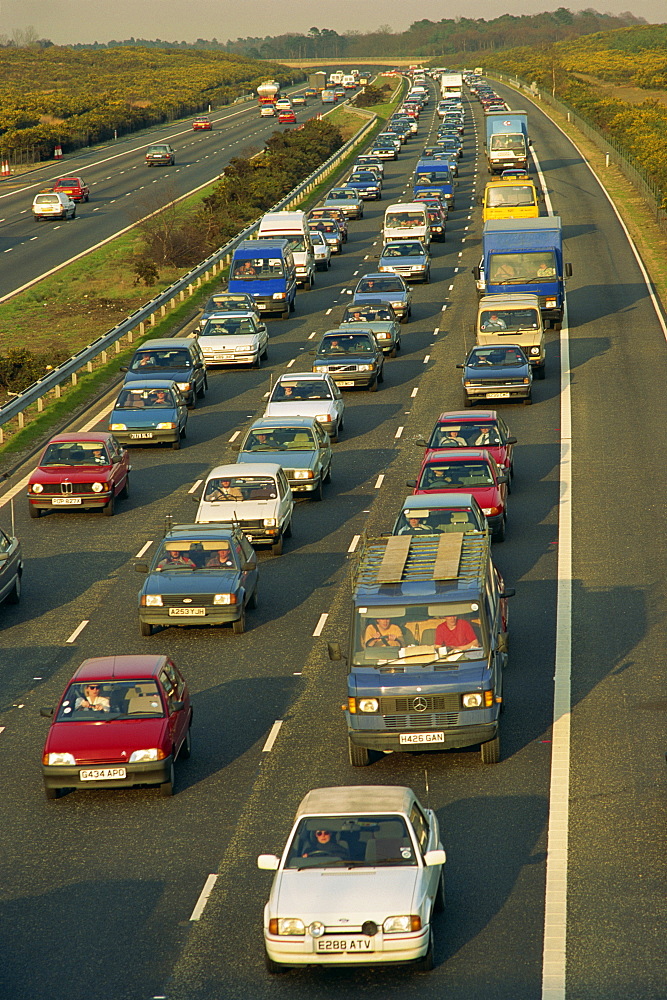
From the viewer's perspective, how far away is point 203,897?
13.6 meters

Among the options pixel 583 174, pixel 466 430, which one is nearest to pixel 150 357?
pixel 466 430

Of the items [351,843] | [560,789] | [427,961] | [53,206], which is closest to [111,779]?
[351,843]

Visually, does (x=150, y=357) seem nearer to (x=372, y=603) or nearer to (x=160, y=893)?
(x=372, y=603)

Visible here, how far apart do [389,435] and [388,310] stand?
1209 centimetres

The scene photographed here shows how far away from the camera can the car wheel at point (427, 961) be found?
11883 millimetres

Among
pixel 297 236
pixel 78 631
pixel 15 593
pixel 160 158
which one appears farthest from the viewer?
pixel 160 158

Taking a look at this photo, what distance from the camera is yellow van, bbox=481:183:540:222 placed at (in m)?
60.6

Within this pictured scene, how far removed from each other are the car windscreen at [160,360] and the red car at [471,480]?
45.0 ft

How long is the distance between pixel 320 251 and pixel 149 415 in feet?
93.9

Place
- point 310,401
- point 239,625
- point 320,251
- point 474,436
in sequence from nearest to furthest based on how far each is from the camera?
point 239,625 → point 474,436 → point 310,401 → point 320,251

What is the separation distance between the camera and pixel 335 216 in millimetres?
68938

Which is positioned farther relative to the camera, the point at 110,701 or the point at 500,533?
the point at 500,533

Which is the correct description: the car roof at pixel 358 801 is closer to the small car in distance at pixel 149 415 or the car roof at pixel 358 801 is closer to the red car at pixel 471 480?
the red car at pixel 471 480

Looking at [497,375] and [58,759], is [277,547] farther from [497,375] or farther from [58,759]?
[497,375]
